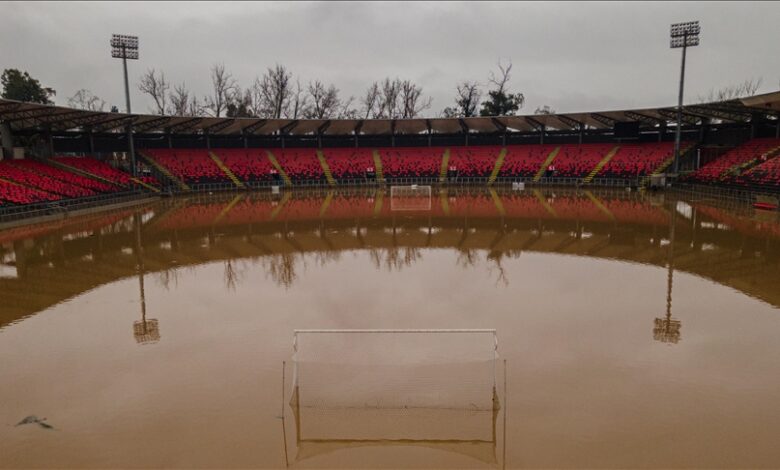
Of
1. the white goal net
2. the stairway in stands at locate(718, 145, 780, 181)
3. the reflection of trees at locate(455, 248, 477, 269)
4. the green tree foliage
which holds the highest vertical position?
the green tree foliage

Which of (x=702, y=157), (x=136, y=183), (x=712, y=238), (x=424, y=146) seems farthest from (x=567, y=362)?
(x=424, y=146)

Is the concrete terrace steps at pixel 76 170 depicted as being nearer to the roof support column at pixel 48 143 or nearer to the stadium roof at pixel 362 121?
the roof support column at pixel 48 143

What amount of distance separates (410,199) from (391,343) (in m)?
27.7

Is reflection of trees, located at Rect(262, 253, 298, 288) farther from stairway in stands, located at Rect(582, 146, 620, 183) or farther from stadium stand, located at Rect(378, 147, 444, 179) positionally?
stairway in stands, located at Rect(582, 146, 620, 183)

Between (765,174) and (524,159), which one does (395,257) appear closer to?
(765,174)

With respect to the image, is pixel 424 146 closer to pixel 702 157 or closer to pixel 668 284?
pixel 702 157

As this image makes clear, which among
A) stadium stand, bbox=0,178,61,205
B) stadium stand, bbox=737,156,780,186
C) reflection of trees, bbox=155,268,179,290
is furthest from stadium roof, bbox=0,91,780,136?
reflection of trees, bbox=155,268,179,290

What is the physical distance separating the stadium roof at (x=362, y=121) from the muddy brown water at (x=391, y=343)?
16.2 meters

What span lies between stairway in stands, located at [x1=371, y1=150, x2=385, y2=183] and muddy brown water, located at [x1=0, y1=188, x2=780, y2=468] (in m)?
27.2

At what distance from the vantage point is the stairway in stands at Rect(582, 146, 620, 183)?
144 feet

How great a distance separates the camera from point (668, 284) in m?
13.3

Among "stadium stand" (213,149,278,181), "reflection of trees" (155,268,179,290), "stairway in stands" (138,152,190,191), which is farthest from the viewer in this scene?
"stadium stand" (213,149,278,181)

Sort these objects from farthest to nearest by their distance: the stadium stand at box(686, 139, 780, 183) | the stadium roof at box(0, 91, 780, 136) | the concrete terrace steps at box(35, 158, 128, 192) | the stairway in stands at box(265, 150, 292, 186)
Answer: the stairway in stands at box(265, 150, 292, 186)
the concrete terrace steps at box(35, 158, 128, 192)
the stadium stand at box(686, 139, 780, 183)
the stadium roof at box(0, 91, 780, 136)

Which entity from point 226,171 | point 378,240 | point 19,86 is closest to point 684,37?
point 378,240
